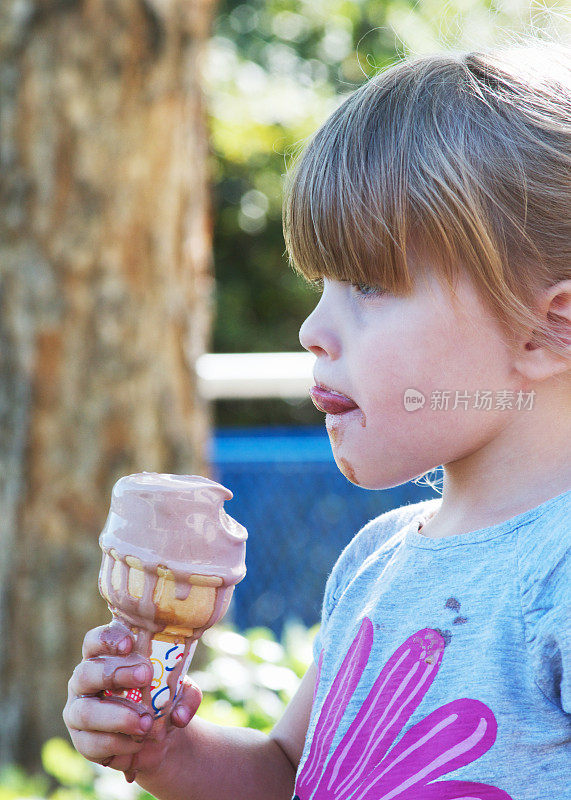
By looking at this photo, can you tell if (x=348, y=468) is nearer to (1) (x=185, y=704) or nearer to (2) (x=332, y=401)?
(2) (x=332, y=401)

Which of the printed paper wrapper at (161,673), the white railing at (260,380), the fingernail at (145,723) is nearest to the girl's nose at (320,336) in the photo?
the printed paper wrapper at (161,673)

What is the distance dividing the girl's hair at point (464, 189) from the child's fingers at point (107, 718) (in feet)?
2.27

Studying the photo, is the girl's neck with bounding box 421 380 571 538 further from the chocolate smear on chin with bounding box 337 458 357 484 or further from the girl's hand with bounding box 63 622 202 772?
the girl's hand with bounding box 63 622 202 772

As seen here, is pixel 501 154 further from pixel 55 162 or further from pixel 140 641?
pixel 55 162

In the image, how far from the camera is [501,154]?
1347mm

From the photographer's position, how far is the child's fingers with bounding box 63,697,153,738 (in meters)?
1.35

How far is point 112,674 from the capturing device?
4.43ft

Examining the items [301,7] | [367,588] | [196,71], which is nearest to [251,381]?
[196,71]

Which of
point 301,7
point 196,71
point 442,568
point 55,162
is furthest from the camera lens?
point 301,7

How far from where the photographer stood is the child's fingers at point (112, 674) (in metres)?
1.34

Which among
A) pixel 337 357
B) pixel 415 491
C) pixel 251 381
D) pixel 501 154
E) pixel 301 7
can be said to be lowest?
pixel 415 491

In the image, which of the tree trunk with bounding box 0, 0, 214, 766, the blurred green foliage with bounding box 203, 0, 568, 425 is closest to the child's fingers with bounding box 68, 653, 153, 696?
the tree trunk with bounding box 0, 0, 214, 766

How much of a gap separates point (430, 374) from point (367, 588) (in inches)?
14.9

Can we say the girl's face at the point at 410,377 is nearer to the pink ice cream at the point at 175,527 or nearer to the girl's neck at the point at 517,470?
the girl's neck at the point at 517,470
